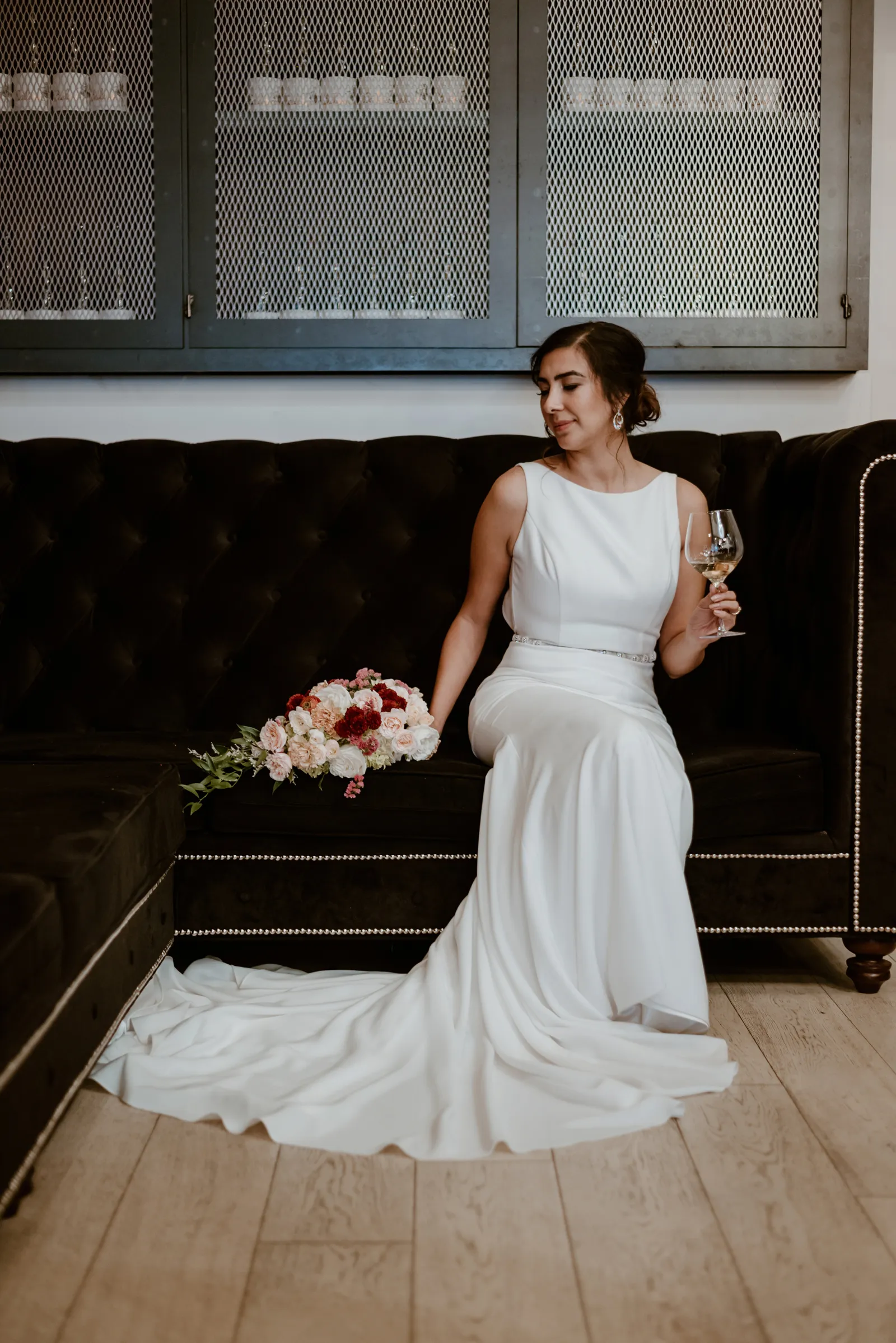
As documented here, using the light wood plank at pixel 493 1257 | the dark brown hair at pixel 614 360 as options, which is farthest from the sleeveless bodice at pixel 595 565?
the light wood plank at pixel 493 1257

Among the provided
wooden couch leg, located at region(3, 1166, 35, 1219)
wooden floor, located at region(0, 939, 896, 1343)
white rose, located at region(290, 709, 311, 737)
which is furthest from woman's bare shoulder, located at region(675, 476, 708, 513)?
wooden couch leg, located at region(3, 1166, 35, 1219)

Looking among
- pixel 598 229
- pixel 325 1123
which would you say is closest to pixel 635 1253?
pixel 325 1123

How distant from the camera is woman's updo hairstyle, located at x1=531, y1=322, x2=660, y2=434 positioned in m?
2.71

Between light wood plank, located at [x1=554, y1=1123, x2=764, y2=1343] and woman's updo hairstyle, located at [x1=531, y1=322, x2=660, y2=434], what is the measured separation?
1.63 meters

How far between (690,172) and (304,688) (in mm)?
1739

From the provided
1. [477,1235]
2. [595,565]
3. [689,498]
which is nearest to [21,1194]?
[477,1235]

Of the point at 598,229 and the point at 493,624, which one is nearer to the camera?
the point at 493,624

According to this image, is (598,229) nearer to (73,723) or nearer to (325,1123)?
(73,723)

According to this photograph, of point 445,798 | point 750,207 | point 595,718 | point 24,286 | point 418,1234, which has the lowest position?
point 418,1234

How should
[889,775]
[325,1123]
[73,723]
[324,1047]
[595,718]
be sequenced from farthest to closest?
[73,723] → [889,775] → [595,718] → [324,1047] → [325,1123]

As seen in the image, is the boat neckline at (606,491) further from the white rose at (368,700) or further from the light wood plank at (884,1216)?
the light wood plank at (884,1216)

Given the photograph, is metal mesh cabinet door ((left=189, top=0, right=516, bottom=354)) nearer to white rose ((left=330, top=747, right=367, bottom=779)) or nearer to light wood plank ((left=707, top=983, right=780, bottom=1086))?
white rose ((left=330, top=747, right=367, bottom=779))

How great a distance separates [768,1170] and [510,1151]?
0.37 m

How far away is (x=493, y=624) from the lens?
9.73ft
